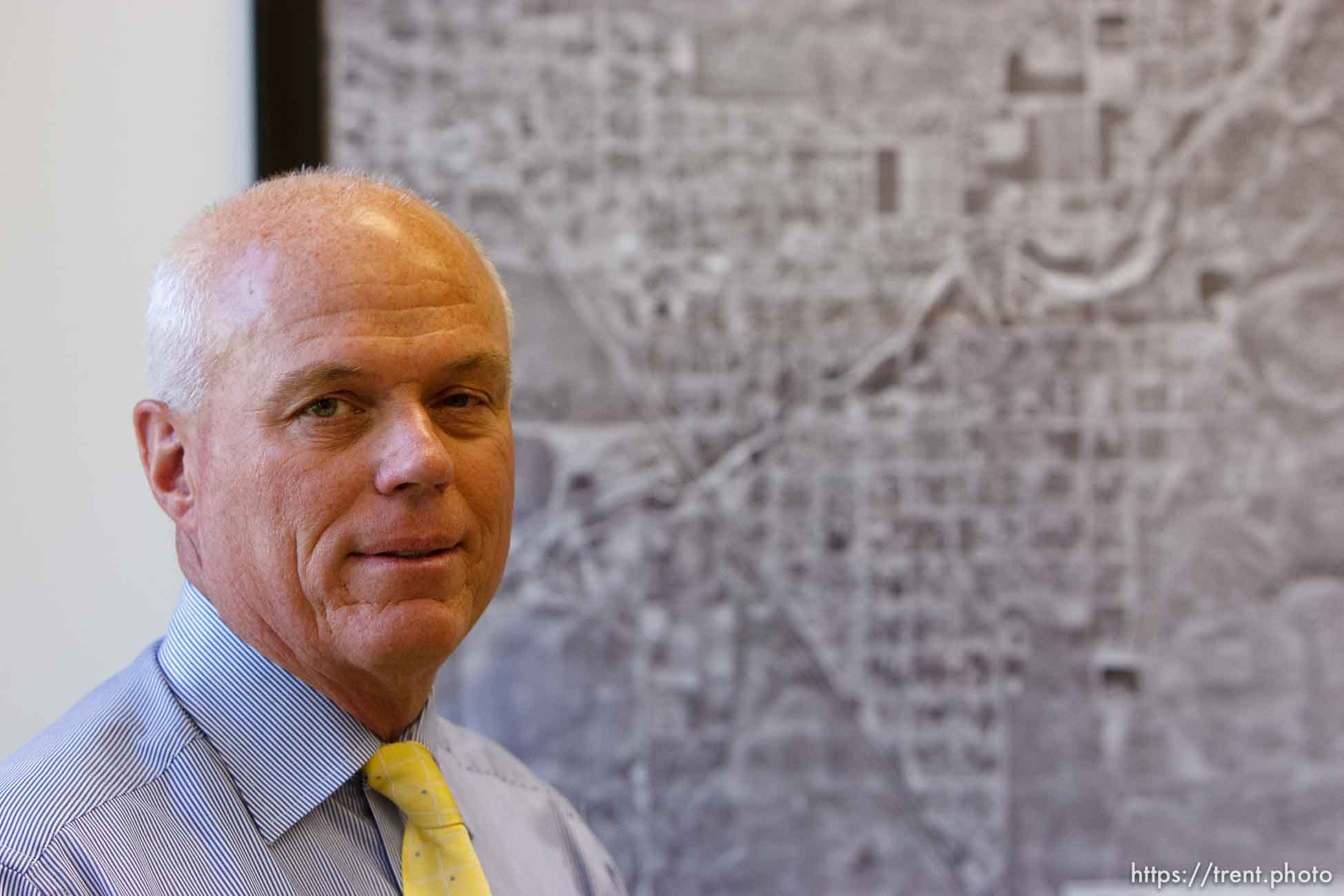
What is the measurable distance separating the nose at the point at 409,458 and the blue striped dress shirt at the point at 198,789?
0.58ft

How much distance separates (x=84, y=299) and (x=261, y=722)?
713mm

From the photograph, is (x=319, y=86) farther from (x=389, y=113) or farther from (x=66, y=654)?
(x=66, y=654)

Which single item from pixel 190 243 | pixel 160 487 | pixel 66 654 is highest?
pixel 190 243

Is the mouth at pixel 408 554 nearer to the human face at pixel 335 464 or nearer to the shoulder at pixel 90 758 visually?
the human face at pixel 335 464

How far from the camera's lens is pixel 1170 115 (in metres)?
1.49

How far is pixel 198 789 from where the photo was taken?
0.84 metres

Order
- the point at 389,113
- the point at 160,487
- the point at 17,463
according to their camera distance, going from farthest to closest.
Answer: the point at 389,113
the point at 17,463
the point at 160,487

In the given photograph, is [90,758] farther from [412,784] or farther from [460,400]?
[460,400]

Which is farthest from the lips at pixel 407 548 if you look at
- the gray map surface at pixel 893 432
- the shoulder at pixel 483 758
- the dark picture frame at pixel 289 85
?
the dark picture frame at pixel 289 85

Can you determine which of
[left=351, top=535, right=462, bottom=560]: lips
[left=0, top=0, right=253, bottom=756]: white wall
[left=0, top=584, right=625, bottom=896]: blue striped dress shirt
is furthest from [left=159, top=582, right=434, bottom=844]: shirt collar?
[left=0, top=0, right=253, bottom=756]: white wall

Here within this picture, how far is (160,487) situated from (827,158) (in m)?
0.90

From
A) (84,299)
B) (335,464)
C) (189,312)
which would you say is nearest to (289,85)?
(84,299)

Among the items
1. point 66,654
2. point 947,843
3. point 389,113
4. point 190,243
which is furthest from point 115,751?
point 947,843

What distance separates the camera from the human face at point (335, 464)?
870mm
